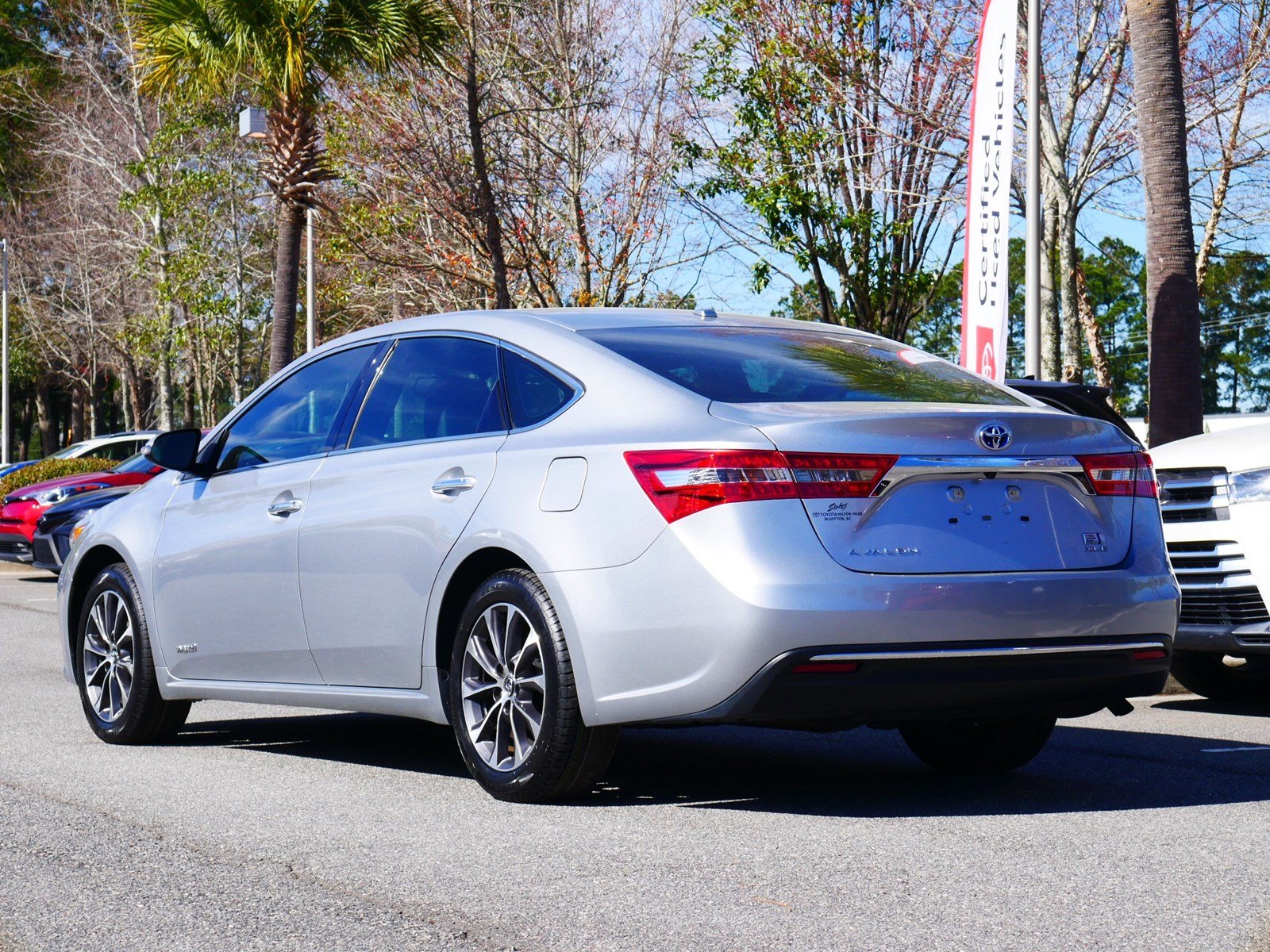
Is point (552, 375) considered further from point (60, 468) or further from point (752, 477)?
point (60, 468)

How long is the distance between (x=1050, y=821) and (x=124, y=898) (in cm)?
267

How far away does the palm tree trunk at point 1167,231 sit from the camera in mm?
11727

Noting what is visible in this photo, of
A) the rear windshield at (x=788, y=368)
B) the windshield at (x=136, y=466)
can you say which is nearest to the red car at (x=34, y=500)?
the windshield at (x=136, y=466)

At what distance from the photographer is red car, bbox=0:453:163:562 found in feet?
60.6

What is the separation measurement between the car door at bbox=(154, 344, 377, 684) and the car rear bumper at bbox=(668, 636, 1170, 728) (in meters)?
2.05

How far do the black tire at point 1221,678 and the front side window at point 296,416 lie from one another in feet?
14.9

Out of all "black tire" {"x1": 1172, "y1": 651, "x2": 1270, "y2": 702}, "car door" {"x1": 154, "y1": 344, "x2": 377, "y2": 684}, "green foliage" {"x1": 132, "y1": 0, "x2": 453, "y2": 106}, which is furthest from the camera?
"green foliage" {"x1": 132, "y1": 0, "x2": 453, "y2": 106}

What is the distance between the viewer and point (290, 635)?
631 centimetres

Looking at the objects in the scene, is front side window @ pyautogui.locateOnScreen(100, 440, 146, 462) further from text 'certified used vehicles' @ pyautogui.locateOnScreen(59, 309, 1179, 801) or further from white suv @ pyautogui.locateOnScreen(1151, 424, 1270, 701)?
white suv @ pyautogui.locateOnScreen(1151, 424, 1270, 701)

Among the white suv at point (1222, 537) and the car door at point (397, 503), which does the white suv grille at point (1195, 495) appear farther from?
the car door at point (397, 503)

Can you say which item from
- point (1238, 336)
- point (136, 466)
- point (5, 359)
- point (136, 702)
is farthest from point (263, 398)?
point (1238, 336)

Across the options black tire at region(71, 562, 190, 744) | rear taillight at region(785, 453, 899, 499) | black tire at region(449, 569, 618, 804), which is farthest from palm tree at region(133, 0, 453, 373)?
rear taillight at region(785, 453, 899, 499)

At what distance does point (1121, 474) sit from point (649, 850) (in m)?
1.95

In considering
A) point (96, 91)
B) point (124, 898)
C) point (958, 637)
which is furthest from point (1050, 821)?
point (96, 91)
